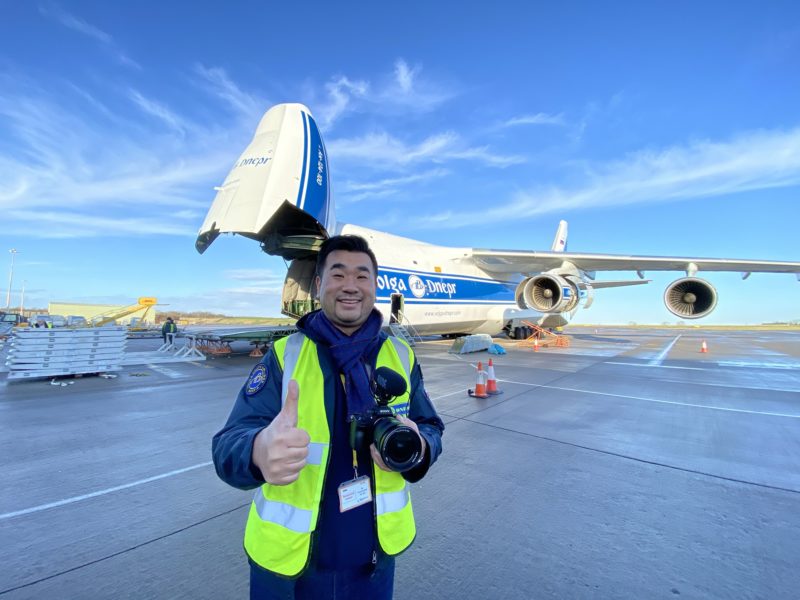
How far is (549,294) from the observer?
13.8m

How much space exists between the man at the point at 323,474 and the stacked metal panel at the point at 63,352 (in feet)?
27.8

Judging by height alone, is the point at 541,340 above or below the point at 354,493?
below

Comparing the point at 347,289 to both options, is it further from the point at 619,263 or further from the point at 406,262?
the point at 619,263

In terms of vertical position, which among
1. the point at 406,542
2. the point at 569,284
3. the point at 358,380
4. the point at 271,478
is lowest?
the point at 406,542

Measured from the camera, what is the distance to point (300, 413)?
139 cm

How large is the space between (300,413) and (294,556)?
434mm

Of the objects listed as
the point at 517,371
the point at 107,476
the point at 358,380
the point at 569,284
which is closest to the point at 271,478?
the point at 358,380

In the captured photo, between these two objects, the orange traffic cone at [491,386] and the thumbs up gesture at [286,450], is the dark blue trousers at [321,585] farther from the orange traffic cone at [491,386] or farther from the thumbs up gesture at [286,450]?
the orange traffic cone at [491,386]

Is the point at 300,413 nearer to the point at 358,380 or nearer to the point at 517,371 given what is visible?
the point at 358,380

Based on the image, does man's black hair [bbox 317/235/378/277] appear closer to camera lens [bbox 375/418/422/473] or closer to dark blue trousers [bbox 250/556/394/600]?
camera lens [bbox 375/418/422/473]

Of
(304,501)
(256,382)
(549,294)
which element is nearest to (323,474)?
(304,501)

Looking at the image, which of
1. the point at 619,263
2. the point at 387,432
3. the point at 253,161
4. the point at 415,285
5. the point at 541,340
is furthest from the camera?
the point at 541,340

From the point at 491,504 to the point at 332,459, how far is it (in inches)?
78.2

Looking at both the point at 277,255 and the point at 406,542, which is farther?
the point at 277,255
